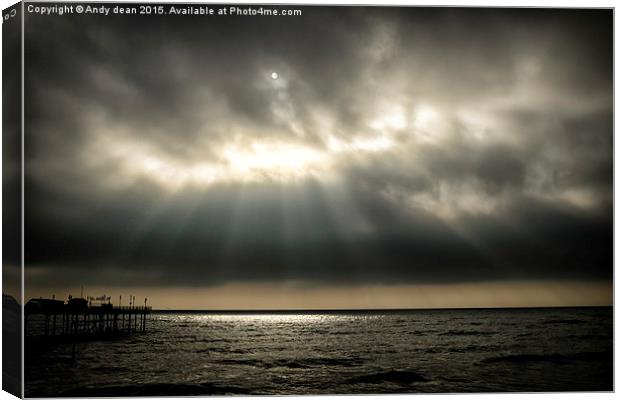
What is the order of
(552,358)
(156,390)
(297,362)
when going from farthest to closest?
(552,358) < (297,362) < (156,390)

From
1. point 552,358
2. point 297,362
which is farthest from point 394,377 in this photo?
point 552,358

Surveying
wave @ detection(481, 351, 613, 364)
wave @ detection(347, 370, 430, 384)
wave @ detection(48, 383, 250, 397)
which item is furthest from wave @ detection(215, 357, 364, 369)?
wave @ detection(481, 351, 613, 364)

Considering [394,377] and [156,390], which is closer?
[156,390]

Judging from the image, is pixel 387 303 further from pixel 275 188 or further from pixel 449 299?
pixel 275 188

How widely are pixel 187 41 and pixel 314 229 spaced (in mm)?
2874

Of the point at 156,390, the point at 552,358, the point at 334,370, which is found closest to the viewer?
the point at 156,390

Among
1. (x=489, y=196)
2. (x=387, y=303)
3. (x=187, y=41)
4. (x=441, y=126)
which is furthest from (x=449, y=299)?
(x=187, y=41)

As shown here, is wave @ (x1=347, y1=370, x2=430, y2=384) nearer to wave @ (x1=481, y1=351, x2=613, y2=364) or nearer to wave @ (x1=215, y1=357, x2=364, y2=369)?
wave @ (x1=215, y1=357, x2=364, y2=369)

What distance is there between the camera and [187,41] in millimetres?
10570

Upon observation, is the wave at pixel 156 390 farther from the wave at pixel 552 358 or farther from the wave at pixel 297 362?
the wave at pixel 552 358

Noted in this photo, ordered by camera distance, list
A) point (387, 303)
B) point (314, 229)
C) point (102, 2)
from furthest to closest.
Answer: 1. point (387, 303)
2. point (314, 229)
3. point (102, 2)

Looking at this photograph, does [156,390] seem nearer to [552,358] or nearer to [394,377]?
[394,377]

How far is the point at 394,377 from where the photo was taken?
1066 cm

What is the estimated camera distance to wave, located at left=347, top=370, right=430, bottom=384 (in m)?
10.4
